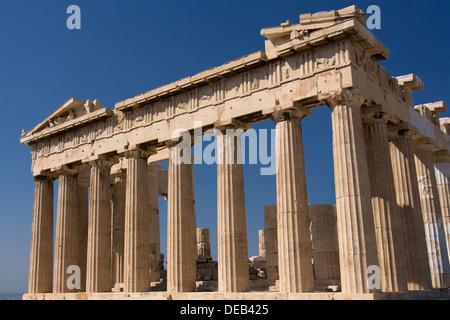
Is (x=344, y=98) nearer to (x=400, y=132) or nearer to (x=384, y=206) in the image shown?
(x=384, y=206)

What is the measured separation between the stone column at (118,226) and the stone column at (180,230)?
27.6ft

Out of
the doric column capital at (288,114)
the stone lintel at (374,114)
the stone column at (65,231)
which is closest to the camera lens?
the doric column capital at (288,114)

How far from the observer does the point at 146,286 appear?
27.5 m

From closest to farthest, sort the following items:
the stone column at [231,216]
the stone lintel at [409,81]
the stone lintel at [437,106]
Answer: the stone column at [231,216] < the stone lintel at [409,81] < the stone lintel at [437,106]

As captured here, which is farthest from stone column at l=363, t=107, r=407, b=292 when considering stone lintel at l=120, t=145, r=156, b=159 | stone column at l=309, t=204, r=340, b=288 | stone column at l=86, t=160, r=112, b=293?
stone column at l=86, t=160, r=112, b=293

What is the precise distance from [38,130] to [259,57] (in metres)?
18.1

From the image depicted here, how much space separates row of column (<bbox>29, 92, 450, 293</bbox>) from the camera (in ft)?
68.4

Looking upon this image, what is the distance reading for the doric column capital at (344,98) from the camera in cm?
2128

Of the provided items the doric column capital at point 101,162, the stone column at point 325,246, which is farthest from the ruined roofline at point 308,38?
the stone column at point 325,246

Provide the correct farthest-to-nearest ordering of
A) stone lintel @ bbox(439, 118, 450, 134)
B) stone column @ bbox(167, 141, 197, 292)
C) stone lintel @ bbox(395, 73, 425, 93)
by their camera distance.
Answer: stone lintel @ bbox(439, 118, 450, 134), stone lintel @ bbox(395, 73, 425, 93), stone column @ bbox(167, 141, 197, 292)

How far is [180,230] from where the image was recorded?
85.6 feet

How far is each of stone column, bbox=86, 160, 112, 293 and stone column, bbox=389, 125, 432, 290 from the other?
15.7 metres

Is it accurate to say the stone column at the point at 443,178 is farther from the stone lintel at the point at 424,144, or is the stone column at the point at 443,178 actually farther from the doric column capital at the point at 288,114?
the doric column capital at the point at 288,114

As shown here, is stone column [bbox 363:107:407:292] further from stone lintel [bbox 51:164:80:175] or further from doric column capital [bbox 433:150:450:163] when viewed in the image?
stone lintel [bbox 51:164:80:175]
